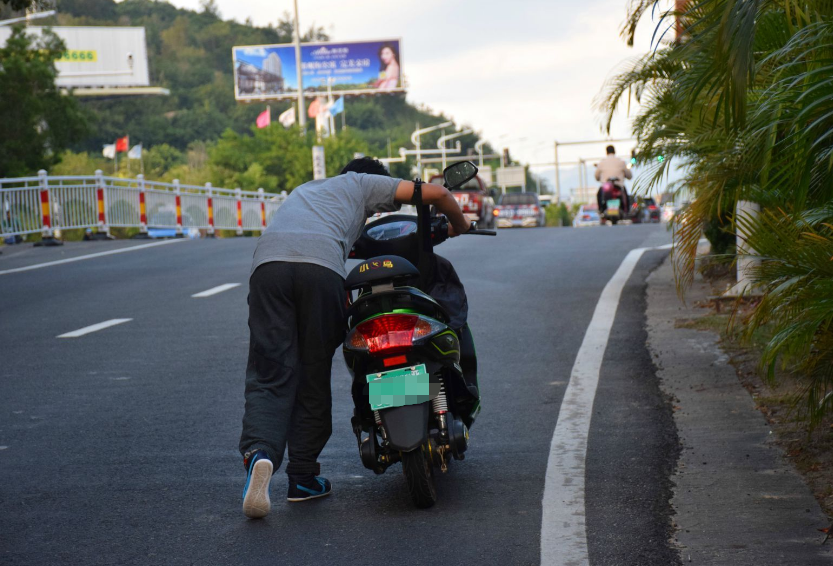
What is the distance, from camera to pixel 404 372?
4980 millimetres

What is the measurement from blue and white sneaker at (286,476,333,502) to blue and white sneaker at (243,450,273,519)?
0.38 m

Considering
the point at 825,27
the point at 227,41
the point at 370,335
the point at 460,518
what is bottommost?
the point at 460,518

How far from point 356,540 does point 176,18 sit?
148m

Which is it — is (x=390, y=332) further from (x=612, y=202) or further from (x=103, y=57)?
(x=103, y=57)

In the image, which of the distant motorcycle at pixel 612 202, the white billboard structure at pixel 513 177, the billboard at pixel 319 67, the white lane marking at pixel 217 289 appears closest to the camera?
the white lane marking at pixel 217 289

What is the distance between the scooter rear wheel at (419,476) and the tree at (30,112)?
35.9m

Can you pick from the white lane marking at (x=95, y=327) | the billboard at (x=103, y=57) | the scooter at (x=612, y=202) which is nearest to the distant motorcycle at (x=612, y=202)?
the scooter at (x=612, y=202)

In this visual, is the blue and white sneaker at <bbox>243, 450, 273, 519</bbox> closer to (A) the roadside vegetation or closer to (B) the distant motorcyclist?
(A) the roadside vegetation

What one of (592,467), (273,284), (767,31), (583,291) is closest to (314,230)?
(273,284)

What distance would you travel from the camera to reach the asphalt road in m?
4.74

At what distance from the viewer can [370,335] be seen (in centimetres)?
502

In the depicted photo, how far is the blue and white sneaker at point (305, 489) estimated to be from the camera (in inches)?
213

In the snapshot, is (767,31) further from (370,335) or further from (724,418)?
(370,335)

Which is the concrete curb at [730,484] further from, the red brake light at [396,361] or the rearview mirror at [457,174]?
the rearview mirror at [457,174]
